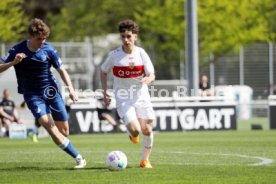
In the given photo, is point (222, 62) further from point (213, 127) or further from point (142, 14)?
point (213, 127)

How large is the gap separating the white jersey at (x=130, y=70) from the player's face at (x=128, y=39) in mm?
130

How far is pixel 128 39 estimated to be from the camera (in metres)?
15.9

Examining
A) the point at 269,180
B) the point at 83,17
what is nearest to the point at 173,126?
the point at 269,180

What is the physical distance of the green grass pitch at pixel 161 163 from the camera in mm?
13836

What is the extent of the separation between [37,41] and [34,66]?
440mm

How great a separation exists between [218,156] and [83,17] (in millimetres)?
37136

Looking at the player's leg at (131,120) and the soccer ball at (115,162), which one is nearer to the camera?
the soccer ball at (115,162)

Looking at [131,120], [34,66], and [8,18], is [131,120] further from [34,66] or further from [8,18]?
[8,18]

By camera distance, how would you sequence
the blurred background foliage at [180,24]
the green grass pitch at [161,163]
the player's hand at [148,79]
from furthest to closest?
the blurred background foliage at [180,24] → the player's hand at [148,79] → the green grass pitch at [161,163]

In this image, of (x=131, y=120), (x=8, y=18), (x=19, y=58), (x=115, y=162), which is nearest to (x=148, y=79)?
(x=131, y=120)

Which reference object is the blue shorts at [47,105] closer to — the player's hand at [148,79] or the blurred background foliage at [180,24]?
the player's hand at [148,79]

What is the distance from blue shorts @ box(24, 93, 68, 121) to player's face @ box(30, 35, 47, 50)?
82cm

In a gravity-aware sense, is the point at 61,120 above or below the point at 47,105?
below

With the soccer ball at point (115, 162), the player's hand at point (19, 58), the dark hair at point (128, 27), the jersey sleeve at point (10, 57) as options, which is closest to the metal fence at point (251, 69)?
the dark hair at point (128, 27)
